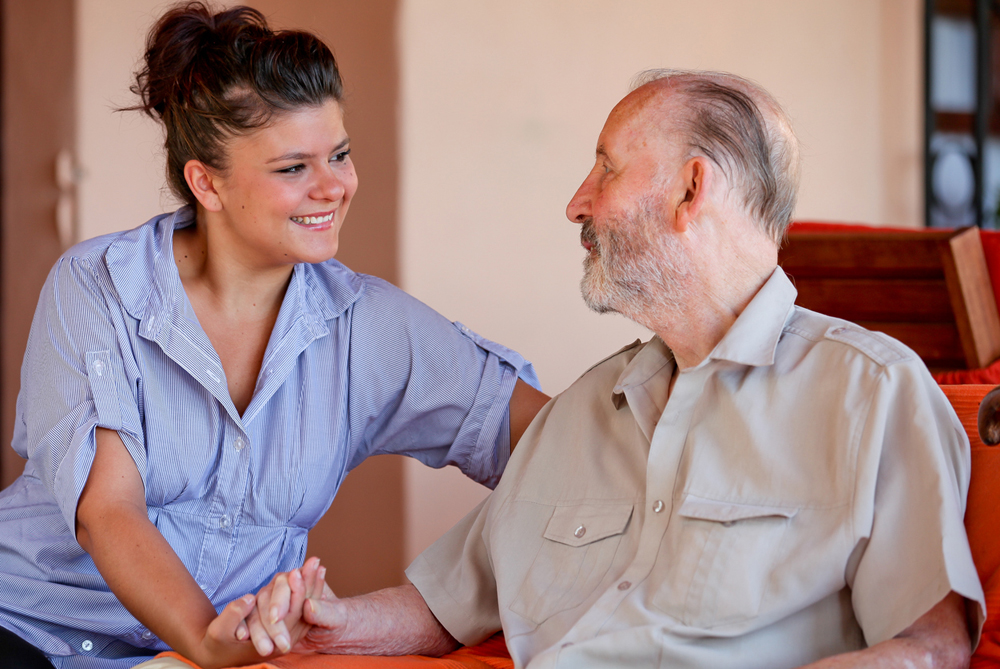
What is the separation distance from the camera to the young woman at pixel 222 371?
149 centimetres

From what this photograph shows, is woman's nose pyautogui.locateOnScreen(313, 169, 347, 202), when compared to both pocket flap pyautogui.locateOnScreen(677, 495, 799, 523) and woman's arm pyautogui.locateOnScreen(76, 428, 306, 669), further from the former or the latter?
pocket flap pyautogui.locateOnScreen(677, 495, 799, 523)

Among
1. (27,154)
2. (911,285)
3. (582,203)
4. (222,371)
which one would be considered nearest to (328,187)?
(222,371)

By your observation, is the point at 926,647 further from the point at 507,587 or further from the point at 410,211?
the point at 410,211

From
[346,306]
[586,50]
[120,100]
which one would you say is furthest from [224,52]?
[120,100]

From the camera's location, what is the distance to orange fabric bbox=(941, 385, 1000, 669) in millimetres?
1026

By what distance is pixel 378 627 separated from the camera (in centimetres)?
135

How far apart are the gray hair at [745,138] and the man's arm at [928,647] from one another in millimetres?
552

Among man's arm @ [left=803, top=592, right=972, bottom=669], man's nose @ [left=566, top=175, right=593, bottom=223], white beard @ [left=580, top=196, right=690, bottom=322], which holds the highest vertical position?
man's nose @ [left=566, top=175, right=593, bottom=223]

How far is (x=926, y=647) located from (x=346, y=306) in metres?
1.10

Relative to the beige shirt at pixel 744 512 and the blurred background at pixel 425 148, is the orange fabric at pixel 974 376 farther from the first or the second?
the beige shirt at pixel 744 512

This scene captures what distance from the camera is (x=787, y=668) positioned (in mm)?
1067

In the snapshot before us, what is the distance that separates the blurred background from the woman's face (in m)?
1.14

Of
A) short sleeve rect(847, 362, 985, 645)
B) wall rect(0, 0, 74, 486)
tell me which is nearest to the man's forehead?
short sleeve rect(847, 362, 985, 645)

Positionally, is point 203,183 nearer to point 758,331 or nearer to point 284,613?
point 284,613
